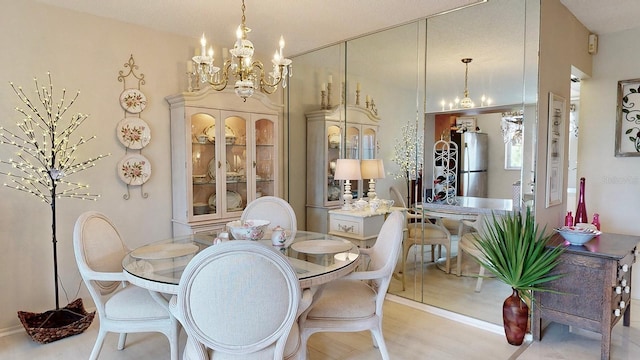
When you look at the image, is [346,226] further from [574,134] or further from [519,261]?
[574,134]

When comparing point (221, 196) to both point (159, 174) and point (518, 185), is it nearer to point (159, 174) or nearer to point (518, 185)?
point (159, 174)

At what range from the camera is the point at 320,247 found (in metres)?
2.42

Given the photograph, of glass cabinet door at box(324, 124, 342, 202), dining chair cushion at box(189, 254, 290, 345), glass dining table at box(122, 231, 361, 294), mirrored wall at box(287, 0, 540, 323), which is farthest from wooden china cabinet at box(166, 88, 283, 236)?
dining chair cushion at box(189, 254, 290, 345)

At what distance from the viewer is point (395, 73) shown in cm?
344

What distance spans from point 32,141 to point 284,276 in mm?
2325

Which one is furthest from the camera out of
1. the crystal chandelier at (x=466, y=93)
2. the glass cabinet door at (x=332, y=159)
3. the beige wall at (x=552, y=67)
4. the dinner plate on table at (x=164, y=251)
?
the glass cabinet door at (x=332, y=159)

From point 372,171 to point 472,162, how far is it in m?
0.93

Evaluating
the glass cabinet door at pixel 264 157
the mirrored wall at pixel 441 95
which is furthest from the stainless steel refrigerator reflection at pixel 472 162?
the glass cabinet door at pixel 264 157

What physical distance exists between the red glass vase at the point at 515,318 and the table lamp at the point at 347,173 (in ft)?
5.21

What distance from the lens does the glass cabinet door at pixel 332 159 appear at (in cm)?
397

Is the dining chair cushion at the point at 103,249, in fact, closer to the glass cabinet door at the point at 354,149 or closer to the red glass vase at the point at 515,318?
the glass cabinet door at the point at 354,149

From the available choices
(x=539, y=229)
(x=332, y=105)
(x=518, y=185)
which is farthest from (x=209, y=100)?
(x=539, y=229)

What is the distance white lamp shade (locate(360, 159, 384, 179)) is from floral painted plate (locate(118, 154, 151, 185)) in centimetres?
194

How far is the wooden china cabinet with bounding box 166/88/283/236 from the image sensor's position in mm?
3373
